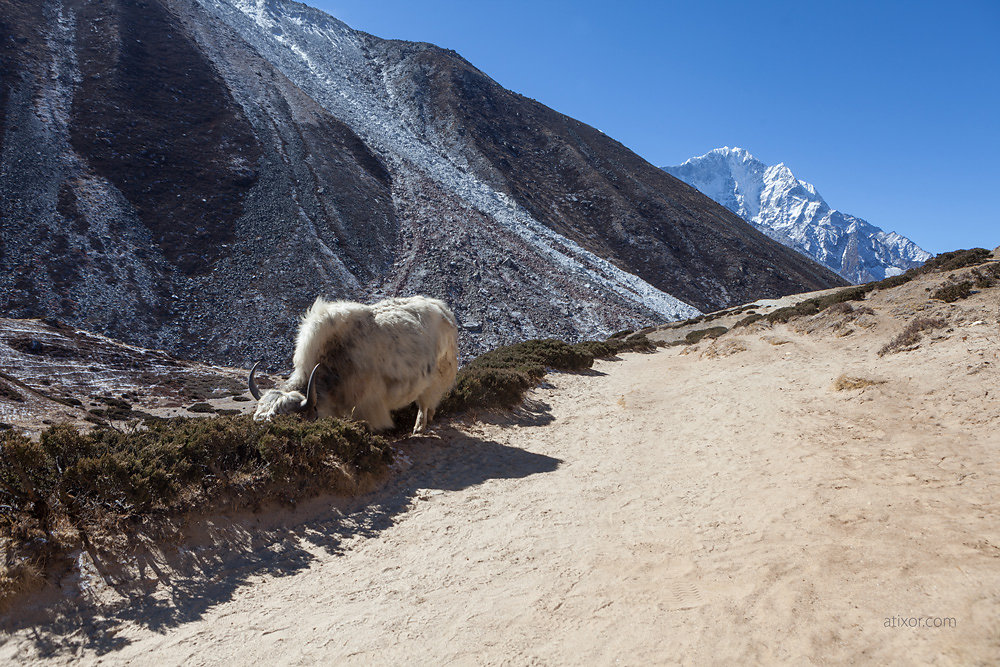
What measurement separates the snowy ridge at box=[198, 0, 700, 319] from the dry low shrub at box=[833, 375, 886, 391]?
112 ft

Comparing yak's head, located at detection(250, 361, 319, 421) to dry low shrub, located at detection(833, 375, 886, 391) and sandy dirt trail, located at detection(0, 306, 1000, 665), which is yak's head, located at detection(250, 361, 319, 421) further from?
dry low shrub, located at detection(833, 375, 886, 391)

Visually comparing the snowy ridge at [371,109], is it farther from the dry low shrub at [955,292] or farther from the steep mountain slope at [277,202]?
the dry low shrub at [955,292]

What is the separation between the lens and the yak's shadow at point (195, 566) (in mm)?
3600

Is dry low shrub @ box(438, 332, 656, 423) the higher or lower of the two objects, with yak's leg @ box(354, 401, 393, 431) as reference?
higher

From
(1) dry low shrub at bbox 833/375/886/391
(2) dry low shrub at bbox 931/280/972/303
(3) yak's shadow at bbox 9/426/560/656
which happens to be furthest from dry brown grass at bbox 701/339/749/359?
(3) yak's shadow at bbox 9/426/560/656

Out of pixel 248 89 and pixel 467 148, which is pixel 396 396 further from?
pixel 467 148

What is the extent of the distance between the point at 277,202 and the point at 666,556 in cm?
4040

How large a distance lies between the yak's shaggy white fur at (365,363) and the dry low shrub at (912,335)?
976 cm

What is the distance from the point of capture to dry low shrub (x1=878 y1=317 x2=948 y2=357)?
10.8 metres

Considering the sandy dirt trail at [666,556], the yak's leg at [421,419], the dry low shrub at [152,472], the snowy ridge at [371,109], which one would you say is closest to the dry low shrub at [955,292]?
the sandy dirt trail at [666,556]

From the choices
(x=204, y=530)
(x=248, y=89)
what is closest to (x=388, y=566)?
(x=204, y=530)

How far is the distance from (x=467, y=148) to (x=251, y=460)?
64.7 meters

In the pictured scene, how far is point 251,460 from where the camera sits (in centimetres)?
571

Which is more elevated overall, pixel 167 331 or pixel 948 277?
pixel 948 277
